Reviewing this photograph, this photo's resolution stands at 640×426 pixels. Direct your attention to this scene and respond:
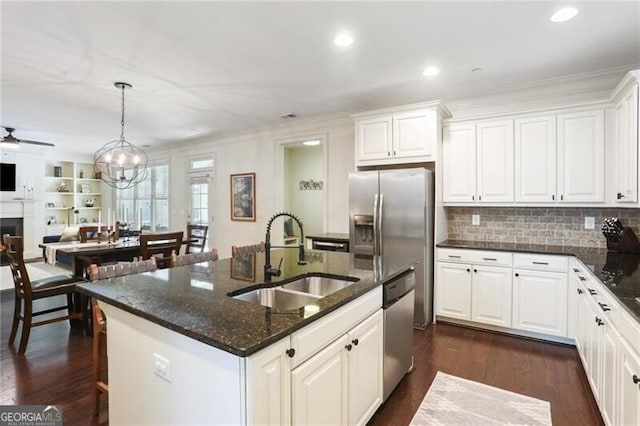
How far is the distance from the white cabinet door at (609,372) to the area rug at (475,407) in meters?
0.35

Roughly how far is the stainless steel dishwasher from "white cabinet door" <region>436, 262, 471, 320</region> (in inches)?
51.4

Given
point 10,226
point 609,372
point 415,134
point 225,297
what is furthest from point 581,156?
point 10,226

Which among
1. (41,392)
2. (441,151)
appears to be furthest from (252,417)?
(441,151)

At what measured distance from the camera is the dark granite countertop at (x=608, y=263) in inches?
67.9

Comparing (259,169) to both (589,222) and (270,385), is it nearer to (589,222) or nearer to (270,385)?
(589,222)

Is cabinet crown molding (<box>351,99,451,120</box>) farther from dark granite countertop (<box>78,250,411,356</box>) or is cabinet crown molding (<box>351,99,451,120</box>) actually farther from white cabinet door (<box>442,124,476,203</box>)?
dark granite countertop (<box>78,250,411,356</box>)

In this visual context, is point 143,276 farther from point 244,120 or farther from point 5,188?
point 5,188

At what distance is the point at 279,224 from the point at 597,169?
431 centimetres

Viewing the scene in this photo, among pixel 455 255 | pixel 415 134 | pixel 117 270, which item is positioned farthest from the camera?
pixel 415 134

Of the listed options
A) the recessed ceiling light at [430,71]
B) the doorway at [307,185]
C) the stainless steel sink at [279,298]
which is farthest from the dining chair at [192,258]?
the doorway at [307,185]

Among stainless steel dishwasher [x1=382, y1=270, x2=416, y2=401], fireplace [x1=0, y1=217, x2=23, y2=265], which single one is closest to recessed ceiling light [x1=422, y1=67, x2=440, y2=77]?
stainless steel dishwasher [x1=382, y1=270, x2=416, y2=401]

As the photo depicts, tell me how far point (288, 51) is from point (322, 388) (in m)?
2.57

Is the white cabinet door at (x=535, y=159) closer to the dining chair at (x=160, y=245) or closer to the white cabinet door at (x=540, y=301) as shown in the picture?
the white cabinet door at (x=540, y=301)

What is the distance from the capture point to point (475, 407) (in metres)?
2.27
